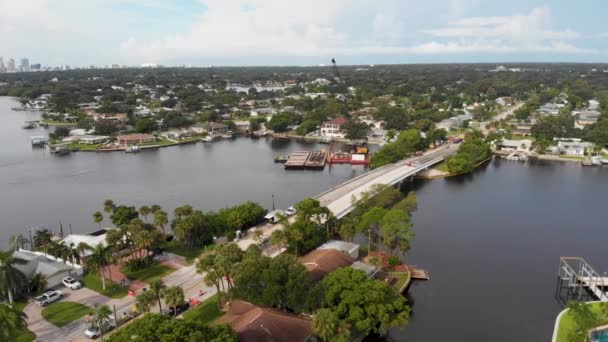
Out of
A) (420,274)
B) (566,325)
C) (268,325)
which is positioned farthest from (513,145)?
(268,325)

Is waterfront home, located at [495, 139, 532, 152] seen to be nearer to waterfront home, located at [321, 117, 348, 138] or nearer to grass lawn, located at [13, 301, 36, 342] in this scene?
waterfront home, located at [321, 117, 348, 138]

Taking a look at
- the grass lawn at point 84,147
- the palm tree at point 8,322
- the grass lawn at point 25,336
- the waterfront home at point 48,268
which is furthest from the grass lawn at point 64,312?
the grass lawn at point 84,147

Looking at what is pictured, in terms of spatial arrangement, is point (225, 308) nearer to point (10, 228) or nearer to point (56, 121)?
point (10, 228)

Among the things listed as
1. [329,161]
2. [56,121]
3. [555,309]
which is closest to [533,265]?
[555,309]

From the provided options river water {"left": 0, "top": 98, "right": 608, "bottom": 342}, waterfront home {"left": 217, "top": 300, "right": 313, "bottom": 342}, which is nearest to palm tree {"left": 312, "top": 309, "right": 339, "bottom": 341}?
waterfront home {"left": 217, "top": 300, "right": 313, "bottom": 342}

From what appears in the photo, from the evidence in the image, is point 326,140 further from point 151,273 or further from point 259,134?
point 151,273

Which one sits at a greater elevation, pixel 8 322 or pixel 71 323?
pixel 8 322

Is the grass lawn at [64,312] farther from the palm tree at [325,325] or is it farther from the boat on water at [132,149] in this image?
the boat on water at [132,149]
